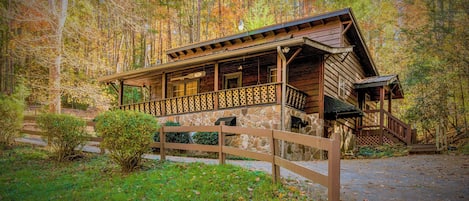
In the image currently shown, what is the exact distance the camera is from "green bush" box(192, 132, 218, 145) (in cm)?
1180

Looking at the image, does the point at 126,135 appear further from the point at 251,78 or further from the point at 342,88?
the point at 342,88

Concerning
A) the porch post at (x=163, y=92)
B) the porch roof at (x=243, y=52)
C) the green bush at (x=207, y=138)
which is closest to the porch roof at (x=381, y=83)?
the porch roof at (x=243, y=52)

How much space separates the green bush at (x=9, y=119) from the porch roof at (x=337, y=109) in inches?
470

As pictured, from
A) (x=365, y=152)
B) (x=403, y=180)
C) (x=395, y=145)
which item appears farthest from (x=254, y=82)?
(x=403, y=180)

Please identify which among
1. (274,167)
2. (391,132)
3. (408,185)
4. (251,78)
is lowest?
(408,185)

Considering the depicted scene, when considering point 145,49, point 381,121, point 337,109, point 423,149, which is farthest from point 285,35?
point 145,49

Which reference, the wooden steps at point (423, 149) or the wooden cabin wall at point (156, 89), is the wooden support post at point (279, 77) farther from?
the wooden cabin wall at point (156, 89)

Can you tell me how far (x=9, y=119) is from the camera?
11781mm

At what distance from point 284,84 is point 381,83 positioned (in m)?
7.16

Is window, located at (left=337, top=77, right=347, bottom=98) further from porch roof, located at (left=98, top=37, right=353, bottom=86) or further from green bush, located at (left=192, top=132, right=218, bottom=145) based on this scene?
green bush, located at (left=192, top=132, right=218, bottom=145)

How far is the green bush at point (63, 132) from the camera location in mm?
9656

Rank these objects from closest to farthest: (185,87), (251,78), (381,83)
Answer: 1. (251,78)
2. (381,83)
3. (185,87)

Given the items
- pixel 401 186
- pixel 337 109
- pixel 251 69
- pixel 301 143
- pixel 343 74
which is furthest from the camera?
pixel 343 74

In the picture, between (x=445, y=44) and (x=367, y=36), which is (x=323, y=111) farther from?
(x=367, y=36)
